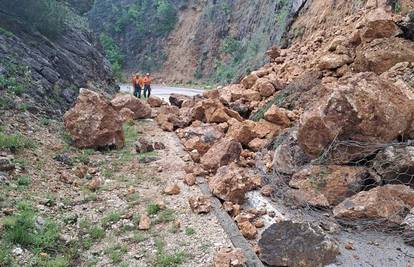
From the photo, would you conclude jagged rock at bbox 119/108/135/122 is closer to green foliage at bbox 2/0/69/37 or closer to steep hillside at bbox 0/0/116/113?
steep hillside at bbox 0/0/116/113

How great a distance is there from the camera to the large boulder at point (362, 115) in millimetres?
7500

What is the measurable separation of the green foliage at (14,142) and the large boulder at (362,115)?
19.1 feet

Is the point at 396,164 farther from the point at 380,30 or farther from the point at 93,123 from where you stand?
the point at 93,123

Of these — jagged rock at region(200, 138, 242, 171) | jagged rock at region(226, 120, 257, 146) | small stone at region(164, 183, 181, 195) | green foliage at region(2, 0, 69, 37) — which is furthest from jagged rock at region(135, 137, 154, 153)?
green foliage at region(2, 0, 69, 37)

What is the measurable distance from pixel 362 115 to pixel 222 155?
9.42 feet

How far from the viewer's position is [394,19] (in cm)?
1097

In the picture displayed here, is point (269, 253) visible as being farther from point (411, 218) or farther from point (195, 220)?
point (411, 218)

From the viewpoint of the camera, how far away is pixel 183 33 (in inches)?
1513

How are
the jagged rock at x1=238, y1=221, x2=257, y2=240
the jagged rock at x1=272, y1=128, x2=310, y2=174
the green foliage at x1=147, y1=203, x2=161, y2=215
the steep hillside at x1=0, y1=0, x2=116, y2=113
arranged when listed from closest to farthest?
1. the jagged rock at x1=238, y1=221, x2=257, y2=240
2. the green foliage at x1=147, y1=203, x2=161, y2=215
3. the jagged rock at x1=272, y1=128, x2=310, y2=174
4. the steep hillside at x1=0, y1=0, x2=116, y2=113

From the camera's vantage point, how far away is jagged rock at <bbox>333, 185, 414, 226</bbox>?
657cm

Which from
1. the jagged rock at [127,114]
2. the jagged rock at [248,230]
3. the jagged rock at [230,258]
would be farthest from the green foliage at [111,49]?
the jagged rock at [230,258]

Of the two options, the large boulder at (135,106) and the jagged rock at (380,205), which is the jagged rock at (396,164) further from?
the large boulder at (135,106)

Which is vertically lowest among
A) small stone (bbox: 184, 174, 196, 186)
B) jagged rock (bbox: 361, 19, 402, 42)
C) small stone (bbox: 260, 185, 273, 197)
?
small stone (bbox: 260, 185, 273, 197)

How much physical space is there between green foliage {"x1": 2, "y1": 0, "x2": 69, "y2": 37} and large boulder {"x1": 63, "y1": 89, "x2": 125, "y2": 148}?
6.17 m
